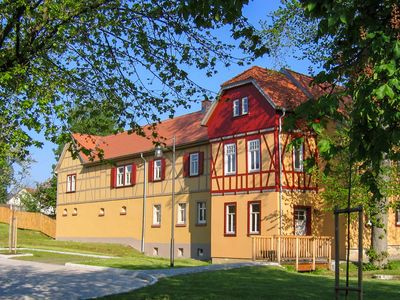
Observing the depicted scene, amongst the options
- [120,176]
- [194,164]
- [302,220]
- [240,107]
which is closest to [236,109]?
[240,107]

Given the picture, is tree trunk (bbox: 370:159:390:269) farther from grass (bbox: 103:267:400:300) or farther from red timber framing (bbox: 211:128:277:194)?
grass (bbox: 103:267:400:300)

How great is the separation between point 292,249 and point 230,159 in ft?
20.6

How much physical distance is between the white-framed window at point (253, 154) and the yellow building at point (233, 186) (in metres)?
0.05

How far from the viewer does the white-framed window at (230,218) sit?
91.4ft

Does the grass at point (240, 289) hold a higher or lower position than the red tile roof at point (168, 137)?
lower

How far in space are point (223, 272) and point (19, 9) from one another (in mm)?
12110

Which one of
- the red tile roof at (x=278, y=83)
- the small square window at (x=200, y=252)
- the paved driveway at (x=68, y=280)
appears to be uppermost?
the red tile roof at (x=278, y=83)

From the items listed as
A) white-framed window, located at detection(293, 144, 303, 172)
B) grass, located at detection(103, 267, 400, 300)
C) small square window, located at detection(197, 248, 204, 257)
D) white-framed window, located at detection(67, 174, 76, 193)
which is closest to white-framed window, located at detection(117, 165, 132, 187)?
white-framed window, located at detection(67, 174, 76, 193)

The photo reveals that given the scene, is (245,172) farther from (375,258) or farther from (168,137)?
(168,137)

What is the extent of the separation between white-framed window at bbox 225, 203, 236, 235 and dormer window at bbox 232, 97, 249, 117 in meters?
4.48

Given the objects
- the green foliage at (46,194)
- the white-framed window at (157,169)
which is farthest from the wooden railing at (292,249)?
the green foliage at (46,194)

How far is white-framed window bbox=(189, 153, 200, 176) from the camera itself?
31.7 m

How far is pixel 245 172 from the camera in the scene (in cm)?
2748

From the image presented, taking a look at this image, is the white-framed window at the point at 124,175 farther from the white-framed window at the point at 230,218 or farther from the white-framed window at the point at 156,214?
the white-framed window at the point at 230,218
